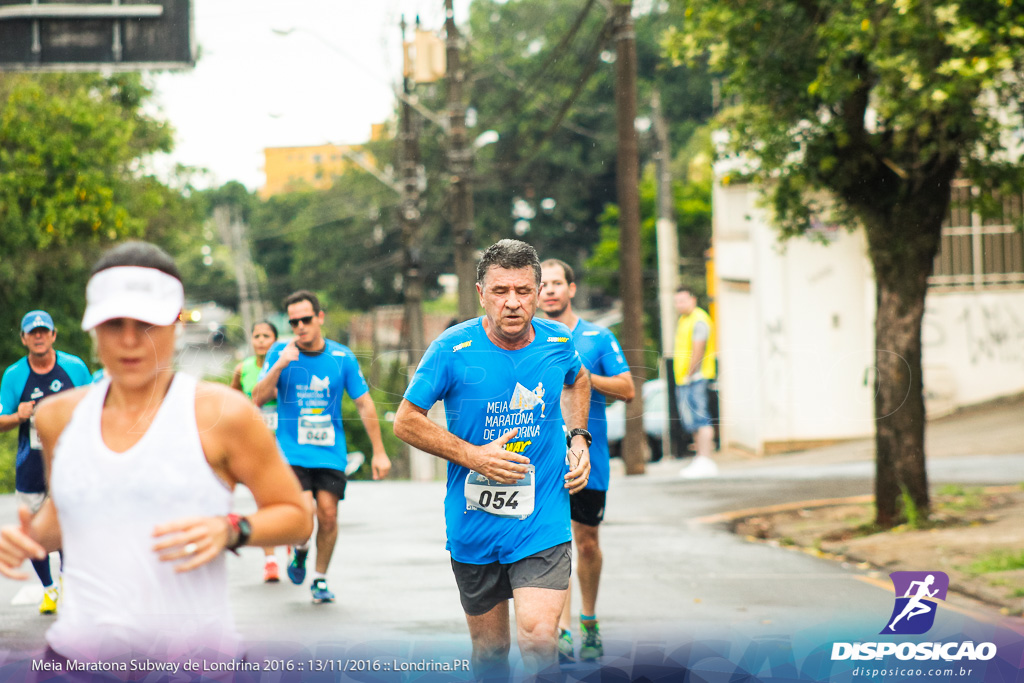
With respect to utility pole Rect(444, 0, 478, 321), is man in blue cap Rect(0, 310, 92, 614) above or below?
below

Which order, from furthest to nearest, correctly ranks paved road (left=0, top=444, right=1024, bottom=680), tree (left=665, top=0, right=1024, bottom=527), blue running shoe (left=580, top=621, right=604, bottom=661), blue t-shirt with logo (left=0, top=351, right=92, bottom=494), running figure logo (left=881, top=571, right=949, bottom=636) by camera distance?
tree (left=665, top=0, right=1024, bottom=527), blue t-shirt with logo (left=0, top=351, right=92, bottom=494), paved road (left=0, top=444, right=1024, bottom=680), blue running shoe (left=580, top=621, right=604, bottom=661), running figure logo (left=881, top=571, right=949, bottom=636)

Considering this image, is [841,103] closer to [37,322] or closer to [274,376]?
[274,376]

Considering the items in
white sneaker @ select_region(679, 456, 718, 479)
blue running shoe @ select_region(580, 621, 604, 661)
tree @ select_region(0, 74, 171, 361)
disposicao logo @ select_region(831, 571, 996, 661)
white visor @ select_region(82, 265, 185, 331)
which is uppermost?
tree @ select_region(0, 74, 171, 361)

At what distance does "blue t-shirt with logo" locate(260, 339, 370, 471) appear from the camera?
23.9ft

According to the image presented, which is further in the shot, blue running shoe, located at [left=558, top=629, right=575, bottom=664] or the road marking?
the road marking

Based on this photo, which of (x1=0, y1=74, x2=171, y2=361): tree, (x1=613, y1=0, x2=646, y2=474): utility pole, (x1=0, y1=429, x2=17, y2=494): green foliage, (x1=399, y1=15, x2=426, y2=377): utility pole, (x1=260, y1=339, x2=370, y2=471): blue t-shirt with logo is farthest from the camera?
(x1=399, y1=15, x2=426, y2=377): utility pole

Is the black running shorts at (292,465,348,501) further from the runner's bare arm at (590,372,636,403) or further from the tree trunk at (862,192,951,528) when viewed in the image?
the tree trunk at (862,192,951,528)

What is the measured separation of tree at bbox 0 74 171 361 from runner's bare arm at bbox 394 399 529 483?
29.3ft

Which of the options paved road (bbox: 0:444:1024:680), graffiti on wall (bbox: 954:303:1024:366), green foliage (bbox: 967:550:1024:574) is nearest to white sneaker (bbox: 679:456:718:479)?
paved road (bbox: 0:444:1024:680)

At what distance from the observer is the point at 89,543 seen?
2660mm

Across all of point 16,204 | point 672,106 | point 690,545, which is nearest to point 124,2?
point 690,545

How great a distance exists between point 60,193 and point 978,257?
48.0 feet

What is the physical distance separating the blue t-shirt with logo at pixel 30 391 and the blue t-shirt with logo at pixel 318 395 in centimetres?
122

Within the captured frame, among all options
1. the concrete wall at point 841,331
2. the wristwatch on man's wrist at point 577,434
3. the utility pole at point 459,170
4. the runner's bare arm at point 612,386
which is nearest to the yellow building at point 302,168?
the concrete wall at point 841,331
